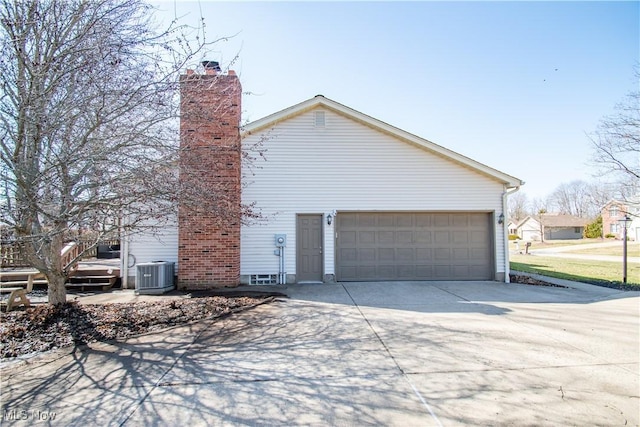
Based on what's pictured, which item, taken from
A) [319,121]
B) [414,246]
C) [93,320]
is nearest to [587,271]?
[414,246]

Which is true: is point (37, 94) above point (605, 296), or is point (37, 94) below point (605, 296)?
above

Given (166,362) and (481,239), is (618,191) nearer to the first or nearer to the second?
(481,239)

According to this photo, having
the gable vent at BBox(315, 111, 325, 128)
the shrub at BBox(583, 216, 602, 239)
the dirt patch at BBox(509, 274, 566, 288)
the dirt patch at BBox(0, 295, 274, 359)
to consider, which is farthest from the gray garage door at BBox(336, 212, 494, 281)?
the shrub at BBox(583, 216, 602, 239)

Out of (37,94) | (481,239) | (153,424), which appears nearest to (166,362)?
(153,424)

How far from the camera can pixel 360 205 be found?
977 cm

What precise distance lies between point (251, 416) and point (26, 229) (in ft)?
14.7

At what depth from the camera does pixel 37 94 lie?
3.97 meters

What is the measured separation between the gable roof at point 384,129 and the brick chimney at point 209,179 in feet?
5.37

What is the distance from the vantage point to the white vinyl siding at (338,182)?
31.2 feet

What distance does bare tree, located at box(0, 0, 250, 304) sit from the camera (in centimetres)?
414

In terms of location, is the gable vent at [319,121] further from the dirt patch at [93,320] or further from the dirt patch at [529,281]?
the dirt patch at [529,281]

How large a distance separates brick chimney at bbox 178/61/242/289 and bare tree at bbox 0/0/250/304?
33 centimetres

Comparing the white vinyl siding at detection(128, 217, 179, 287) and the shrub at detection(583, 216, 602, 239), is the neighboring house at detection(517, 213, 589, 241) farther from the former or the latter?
the white vinyl siding at detection(128, 217, 179, 287)

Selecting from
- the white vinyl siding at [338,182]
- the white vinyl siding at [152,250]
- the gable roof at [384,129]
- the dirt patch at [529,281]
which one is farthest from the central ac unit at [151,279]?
Result: the dirt patch at [529,281]
